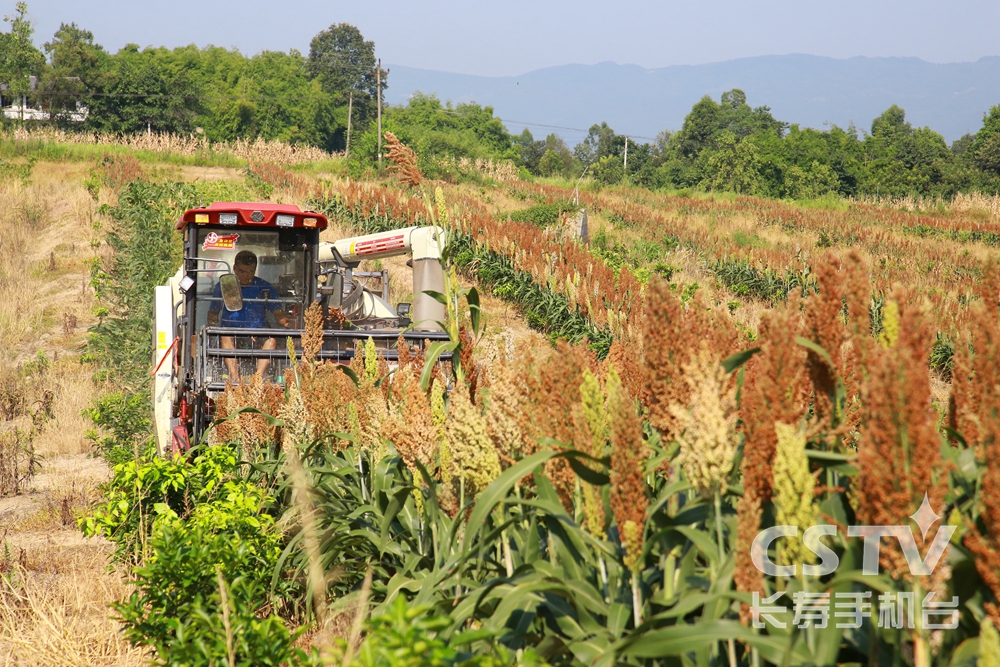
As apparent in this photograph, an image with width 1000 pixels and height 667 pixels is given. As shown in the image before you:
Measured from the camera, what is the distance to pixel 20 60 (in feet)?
202

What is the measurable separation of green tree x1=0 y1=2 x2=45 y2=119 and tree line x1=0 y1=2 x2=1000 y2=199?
125 millimetres

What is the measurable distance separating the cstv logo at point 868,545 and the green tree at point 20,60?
6695 cm

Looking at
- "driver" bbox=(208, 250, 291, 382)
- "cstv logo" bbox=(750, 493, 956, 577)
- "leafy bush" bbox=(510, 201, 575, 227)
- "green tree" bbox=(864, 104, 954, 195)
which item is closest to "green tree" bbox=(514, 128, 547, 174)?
"green tree" bbox=(864, 104, 954, 195)

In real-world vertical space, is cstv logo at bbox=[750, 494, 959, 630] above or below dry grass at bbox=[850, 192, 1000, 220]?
below

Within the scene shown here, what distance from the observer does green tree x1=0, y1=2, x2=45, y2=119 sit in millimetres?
61031

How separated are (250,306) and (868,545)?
730cm

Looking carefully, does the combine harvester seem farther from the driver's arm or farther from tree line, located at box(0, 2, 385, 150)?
tree line, located at box(0, 2, 385, 150)

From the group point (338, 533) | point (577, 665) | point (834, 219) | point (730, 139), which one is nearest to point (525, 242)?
point (338, 533)

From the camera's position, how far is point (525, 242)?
16938 millimetres

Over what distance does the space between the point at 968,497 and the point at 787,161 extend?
188ft

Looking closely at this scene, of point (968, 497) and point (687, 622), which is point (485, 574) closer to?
point (687, 622)

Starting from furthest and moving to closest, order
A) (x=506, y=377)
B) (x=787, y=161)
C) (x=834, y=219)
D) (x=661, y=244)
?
(x=787, y=161), (x=834, y=219), (x=661, y=244), (x=506, y=377)

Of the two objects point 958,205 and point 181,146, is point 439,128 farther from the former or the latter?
point 958,205

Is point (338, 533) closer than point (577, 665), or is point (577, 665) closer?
point (577, 665)
